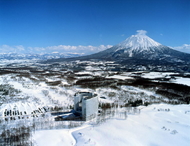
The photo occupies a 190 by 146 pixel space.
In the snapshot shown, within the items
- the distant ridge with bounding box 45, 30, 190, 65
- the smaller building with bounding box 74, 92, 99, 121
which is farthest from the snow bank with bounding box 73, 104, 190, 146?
the distant ridge with bounding box 45, 30, 190, 65

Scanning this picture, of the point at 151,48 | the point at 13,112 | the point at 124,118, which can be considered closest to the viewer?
the point at 124,118

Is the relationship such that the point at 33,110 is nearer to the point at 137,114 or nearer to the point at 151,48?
the point at 137,114

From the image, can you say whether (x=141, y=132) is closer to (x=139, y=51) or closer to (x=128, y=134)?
(x=128, y=134)

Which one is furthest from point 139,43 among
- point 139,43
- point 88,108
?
point 88,108

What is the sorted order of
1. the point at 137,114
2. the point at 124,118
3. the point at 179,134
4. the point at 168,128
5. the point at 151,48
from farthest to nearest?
the point at 151,48 < the point at 137,114 < the point at 124,118 < the point at 168,128 < the point at 179,134

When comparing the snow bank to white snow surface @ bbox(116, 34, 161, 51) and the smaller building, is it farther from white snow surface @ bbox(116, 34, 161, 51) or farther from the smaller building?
white snow surface @ bbox(116, 34, 161, 51)

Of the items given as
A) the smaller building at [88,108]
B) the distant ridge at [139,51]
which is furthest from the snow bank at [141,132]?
the distant ridge at [139,51]

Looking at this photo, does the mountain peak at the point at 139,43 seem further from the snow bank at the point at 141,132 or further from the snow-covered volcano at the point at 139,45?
the snow bank at the point at 141,132

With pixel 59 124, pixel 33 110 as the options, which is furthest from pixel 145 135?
pixel 33 110
